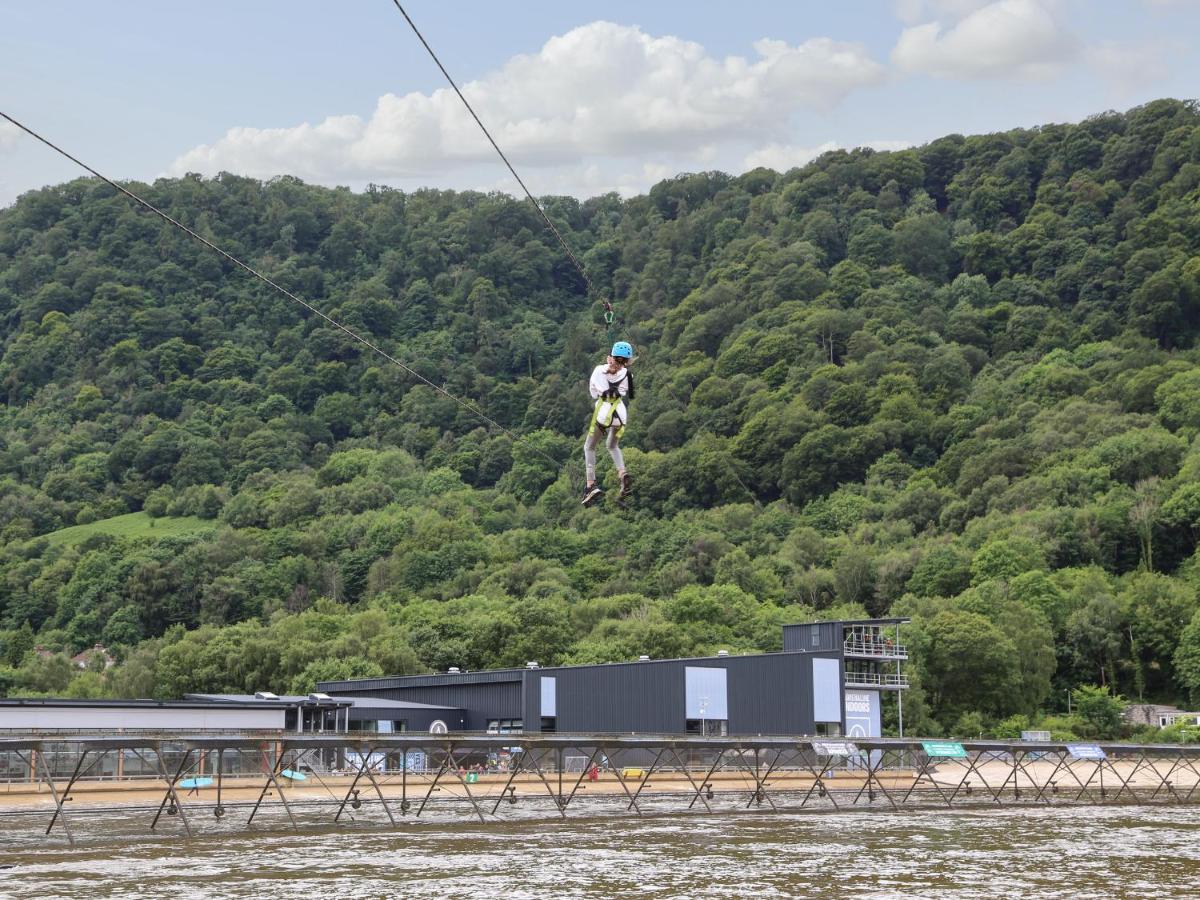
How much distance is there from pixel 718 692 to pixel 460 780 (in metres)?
25.4

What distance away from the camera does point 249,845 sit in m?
41.7

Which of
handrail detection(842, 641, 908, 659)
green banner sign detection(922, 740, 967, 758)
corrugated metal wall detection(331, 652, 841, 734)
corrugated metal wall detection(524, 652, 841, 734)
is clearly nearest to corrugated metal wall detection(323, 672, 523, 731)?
corrugated metal wall detection(331, 652, 841, 734)

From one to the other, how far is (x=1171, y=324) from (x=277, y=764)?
141 metres

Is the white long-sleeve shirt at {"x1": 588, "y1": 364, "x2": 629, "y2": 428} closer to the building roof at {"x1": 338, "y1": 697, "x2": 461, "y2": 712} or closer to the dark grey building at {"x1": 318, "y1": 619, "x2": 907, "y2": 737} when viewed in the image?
the dark grey building at {"x1": 318, "y1": 619, "x2": 907, "y2": 737}

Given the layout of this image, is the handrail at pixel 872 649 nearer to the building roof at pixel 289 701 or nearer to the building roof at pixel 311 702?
the building roof at pixel 311 702

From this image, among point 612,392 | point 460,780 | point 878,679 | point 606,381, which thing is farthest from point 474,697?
point 606,381

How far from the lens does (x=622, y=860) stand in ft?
128

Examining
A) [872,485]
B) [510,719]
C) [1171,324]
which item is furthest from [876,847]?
[1171,324]

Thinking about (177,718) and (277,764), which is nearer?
(277,764)

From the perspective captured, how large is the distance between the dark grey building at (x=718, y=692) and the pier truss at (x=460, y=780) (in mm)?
2569

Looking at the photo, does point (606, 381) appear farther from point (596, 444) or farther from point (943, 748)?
point (943, 748)

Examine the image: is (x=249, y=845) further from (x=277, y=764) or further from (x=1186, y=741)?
(x=1186, y=741)

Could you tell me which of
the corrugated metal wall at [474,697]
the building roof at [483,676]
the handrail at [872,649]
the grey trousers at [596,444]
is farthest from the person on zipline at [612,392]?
the corrugated metal wall at [474,697]

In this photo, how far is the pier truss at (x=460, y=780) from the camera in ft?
153
